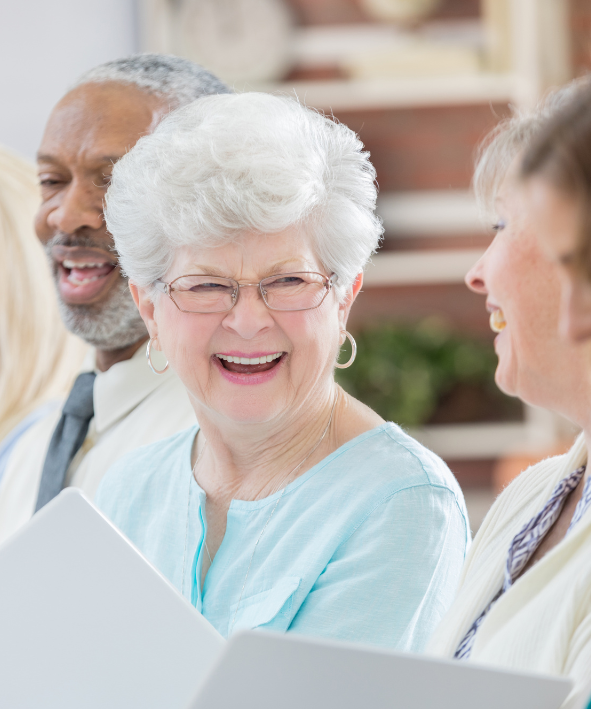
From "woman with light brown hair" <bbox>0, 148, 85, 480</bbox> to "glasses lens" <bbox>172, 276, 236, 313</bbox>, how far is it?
79 centimetres

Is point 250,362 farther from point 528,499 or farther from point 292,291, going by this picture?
point 528,499

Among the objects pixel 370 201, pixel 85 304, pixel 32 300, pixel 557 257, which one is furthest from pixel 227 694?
pixel 32 300

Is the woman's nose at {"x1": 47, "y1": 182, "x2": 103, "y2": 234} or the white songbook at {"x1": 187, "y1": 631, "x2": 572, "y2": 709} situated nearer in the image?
the white songbook at {"x1": 187, "y1": 631, "x2": 572, "y2": 709}

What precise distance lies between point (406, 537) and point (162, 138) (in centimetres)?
65

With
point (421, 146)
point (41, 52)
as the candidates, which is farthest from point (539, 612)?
point (421, 146)

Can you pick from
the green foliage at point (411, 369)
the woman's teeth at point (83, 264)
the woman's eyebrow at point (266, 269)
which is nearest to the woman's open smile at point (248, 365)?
the woman's eyebrow at point (266, 269)

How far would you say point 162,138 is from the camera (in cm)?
125

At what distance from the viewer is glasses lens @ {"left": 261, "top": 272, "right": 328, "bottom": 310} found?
1.19m

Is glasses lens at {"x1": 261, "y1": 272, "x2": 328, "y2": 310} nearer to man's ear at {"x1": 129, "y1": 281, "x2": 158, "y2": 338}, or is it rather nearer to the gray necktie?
man's ear at {"x1": 129, "y1": 281, "x2": 158, "y2": 338}

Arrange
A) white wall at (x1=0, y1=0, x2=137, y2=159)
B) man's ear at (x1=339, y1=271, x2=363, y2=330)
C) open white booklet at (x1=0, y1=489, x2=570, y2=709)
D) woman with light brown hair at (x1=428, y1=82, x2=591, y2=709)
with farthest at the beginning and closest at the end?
white wall at (x1=0, y1=0, x2=137, y2=159), man's ear at (x1=339, y1=271, x2=363, y2=330), open white booklet at (x1=0, y1=489, x2=570, y2=709), woman with light brown hair at (x1=428, y1=82, x2=591, y2=709)

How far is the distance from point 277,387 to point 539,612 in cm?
55

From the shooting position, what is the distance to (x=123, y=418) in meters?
1.62

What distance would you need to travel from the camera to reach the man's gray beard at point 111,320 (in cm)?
158

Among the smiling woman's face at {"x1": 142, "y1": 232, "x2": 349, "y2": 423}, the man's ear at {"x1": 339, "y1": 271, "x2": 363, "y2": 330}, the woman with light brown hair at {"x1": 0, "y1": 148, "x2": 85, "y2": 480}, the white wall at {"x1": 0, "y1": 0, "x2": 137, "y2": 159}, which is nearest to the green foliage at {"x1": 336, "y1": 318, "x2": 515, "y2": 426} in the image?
the white wall at {"x1": 0, "y1": 0, "x2": 137, "y2": 159}
